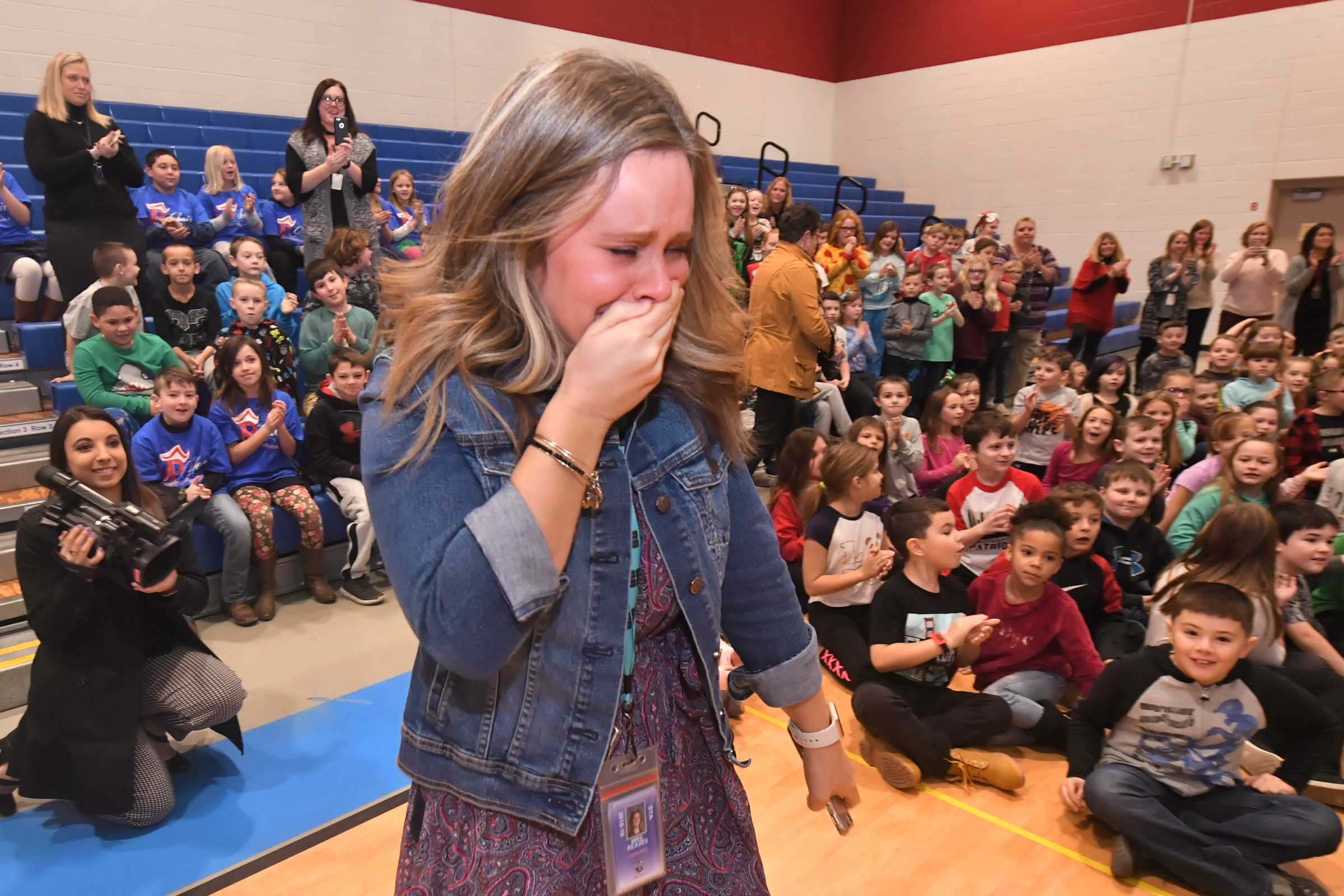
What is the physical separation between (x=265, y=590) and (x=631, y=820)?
11.2 feet

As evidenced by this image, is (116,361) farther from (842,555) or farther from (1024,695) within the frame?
(1024,695)

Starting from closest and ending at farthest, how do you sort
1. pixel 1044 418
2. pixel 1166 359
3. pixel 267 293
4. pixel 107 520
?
pixel 107 520
pixel 267 293
pixel 1044 418
pixel 1166 359

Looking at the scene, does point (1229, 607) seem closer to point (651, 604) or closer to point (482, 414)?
point (651, 604)

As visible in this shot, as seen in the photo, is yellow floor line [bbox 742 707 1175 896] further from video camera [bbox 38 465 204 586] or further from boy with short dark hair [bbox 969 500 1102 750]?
video camera [bbox 38 465 204 586]

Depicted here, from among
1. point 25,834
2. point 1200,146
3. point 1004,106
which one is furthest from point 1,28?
point 1200,146

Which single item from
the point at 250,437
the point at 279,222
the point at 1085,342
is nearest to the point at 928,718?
the point at 250,437

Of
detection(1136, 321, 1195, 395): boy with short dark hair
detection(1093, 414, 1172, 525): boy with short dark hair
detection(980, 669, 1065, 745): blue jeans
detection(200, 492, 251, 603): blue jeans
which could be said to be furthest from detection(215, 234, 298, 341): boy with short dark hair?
detection(1136, 321, 1195, 395): boy with short dark hair

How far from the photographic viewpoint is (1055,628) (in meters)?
3.10

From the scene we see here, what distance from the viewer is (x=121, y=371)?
4031 mm

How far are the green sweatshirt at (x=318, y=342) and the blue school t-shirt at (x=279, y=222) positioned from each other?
3.54 ft

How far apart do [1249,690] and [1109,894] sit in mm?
676

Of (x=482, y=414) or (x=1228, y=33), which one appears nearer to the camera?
(x=482, y=414)

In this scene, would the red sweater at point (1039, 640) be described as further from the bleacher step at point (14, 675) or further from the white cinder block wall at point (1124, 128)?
the white cinder block wall at point (1124, 128)

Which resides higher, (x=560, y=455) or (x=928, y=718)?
(x=560, y=455)
